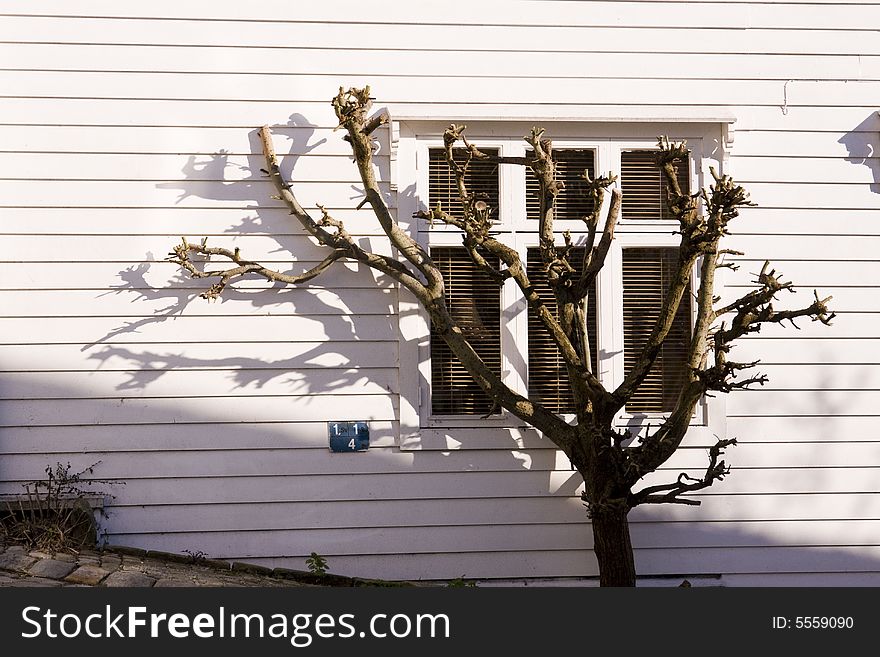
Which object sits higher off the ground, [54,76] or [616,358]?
[54,76]

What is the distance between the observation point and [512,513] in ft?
17.9

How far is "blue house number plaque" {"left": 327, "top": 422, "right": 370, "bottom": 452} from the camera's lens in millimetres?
5406

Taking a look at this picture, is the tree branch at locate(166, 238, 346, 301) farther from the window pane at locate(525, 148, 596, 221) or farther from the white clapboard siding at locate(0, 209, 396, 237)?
the window pane at locate(525, 148, 596, 221)

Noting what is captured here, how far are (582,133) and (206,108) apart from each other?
2120 millimetres

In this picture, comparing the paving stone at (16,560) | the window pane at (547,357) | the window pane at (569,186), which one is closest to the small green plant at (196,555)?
the paving stone at (16,560)

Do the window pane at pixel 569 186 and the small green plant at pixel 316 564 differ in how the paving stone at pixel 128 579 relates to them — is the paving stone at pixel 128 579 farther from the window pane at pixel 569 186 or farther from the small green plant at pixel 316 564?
the window pane at pixel 569 186

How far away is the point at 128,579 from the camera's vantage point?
15.1 feet

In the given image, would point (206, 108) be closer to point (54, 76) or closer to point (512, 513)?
point (54, 76)

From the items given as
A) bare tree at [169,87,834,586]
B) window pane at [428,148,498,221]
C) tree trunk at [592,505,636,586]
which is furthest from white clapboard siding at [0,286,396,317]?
tree trunk at [592,505,636,586]

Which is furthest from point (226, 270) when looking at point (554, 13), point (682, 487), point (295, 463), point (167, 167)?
point (682, 487)

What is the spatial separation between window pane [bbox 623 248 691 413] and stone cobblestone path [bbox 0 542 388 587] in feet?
6.24

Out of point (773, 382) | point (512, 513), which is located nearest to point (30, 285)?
point (512, 513)

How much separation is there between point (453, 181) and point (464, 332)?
864 millimetres

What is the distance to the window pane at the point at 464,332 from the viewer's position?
18.1 ft
